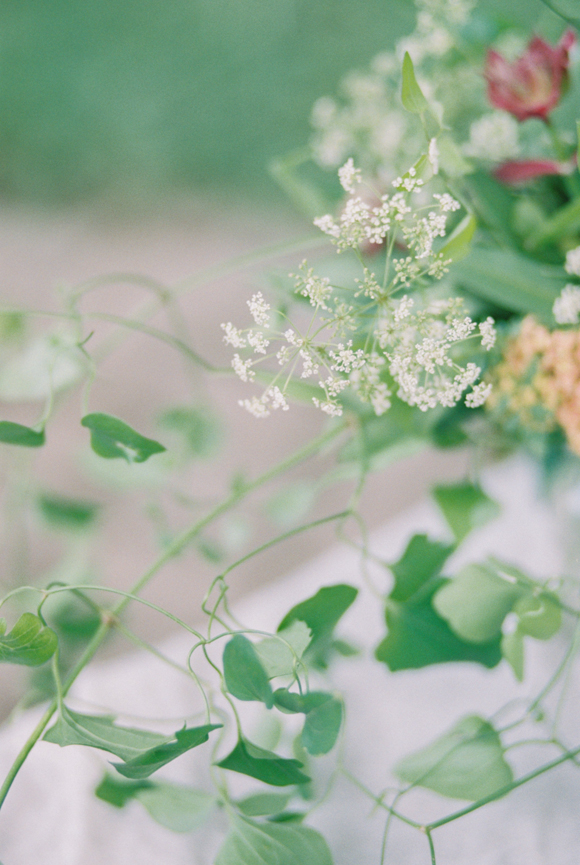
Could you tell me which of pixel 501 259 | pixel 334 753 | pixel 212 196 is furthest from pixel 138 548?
pixel 212 196

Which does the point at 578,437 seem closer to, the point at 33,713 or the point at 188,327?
the point at 33,713

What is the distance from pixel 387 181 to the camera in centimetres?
36

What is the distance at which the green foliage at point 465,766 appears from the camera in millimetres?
249

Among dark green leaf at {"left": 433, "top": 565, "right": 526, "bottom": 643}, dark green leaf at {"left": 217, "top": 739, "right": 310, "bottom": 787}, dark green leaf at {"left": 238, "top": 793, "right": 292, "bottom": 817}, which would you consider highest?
dark green leaf at {"left": 433, "top": 565, "right": 526, "bottom": 643}

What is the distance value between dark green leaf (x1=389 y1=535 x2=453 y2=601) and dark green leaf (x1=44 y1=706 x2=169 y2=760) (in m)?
0.11

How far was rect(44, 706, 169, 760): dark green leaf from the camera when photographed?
20 cm

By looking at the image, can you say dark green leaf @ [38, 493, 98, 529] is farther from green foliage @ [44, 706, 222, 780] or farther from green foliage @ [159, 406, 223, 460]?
green foliage @ [44, 706, 222, 780]

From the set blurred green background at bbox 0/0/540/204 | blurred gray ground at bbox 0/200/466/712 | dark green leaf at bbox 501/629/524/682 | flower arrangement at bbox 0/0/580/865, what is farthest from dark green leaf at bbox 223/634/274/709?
blurred green background at bbox 0/0/540/204

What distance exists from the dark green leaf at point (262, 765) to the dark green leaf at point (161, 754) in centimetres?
2

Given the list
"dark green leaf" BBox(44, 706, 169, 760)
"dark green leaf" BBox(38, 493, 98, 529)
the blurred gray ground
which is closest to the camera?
"dark green leaf" BBox(44, 706, 169, 760)

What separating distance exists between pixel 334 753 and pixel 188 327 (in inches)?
26.1

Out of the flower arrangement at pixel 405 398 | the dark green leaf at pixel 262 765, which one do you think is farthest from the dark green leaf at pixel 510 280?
the dark green leaf at pixel 262 765

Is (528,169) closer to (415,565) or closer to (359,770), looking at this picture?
(415,565)

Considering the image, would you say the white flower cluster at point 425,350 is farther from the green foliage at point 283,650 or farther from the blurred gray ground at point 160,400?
the blurred gray ground at point 160,400
